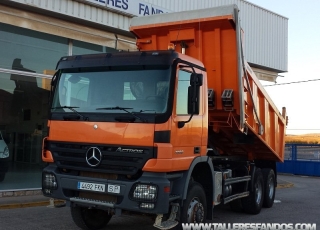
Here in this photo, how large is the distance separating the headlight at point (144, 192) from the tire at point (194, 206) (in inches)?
29.2

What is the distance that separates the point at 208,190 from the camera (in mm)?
7246

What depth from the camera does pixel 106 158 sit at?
6.18m

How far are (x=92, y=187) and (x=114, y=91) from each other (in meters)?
1.45

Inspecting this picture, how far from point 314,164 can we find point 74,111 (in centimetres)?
1761

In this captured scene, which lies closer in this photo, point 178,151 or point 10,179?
point 178,151

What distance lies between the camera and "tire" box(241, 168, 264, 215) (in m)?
9.67

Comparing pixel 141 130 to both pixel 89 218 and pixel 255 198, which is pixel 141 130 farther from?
pixel 255 198

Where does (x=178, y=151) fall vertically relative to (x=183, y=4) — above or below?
below

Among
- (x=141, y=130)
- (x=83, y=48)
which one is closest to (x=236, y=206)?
(x=141, y=130)

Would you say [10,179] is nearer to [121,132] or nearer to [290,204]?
[121,132]

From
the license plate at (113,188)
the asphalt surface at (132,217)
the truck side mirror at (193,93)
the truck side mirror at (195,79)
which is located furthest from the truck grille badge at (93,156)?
the truck side mirror at (195,79)

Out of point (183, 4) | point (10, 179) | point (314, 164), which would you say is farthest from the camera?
point (314, 164)

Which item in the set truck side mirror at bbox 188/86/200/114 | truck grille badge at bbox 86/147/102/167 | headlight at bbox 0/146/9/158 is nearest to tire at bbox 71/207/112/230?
truck grille badge at bbox 86/147/102/167

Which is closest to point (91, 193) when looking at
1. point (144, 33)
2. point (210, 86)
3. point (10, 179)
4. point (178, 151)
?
point (178, 151)
